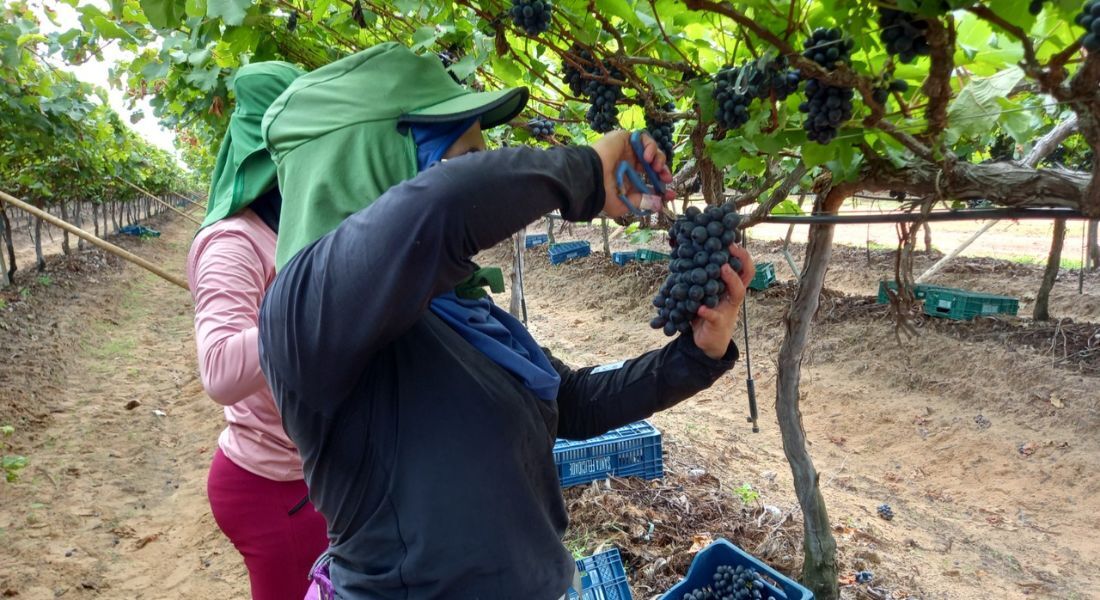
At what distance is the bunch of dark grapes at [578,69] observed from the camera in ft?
5.41

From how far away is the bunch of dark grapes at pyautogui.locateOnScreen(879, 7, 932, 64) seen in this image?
1.10m

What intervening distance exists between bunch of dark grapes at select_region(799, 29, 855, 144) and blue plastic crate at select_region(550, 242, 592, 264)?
486 inches

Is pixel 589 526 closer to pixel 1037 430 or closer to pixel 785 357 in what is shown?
pixel 785 357

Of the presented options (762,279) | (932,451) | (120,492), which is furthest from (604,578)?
(762,279)

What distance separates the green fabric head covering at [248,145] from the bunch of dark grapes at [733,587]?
2.28 m

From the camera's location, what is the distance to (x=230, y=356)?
5.34 ft

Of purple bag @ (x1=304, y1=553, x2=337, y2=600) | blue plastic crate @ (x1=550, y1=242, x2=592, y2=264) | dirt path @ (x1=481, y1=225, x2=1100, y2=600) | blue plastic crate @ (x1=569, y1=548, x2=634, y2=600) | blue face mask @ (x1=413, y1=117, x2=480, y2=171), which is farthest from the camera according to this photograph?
blue plastic crate @ (x1=550, y1=242, x2=592, y2=264)

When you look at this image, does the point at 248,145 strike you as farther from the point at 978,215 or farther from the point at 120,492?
the point at 120,492

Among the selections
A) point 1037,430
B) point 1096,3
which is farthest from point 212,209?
point 1037,430

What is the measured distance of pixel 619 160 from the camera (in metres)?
1.15

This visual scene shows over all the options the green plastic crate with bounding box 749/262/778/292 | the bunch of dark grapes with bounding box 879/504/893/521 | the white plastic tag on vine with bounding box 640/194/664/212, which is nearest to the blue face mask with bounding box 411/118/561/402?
the white plastic tag on vine with bounding box 640/194/664/212

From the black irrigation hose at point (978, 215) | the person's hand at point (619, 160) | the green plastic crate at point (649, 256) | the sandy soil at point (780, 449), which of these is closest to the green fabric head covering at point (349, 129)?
the person's hand at point (619, 160)

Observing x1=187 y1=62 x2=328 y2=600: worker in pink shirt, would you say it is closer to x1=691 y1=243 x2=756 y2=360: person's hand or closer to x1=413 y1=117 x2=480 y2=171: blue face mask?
x1=413 y1=117 x2=480 y2=171: blue face mask

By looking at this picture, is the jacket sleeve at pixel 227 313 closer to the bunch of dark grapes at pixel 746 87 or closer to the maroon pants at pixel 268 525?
the maroon pants at pixel 268 525
